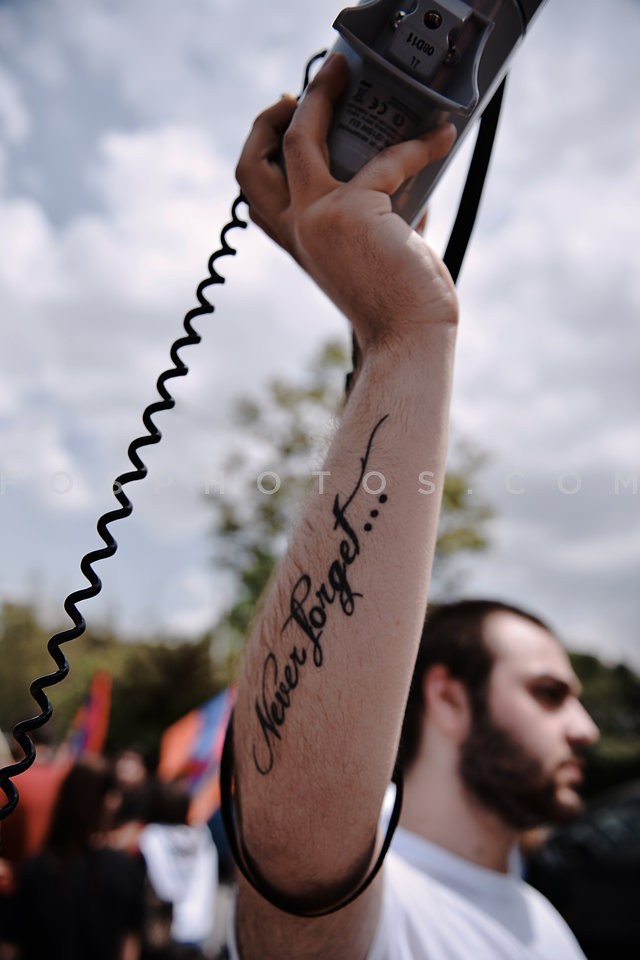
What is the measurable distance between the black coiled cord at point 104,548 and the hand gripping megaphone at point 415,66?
285 mm

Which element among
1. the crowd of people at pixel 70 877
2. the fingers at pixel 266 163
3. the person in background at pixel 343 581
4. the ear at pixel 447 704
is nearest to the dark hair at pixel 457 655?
the ear at pixel 447 704

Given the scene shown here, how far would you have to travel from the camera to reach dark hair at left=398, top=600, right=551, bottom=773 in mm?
2283

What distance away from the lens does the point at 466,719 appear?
2.24 m

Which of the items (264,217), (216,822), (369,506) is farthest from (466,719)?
(216,822)

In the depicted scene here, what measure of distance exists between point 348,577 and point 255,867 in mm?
406

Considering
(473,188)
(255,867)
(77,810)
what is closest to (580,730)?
(255,867)

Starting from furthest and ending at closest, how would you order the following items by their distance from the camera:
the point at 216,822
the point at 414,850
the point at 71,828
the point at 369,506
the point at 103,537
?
the point at 216,822 < the point at 71,828 < the point at 414,850 < the point at 103,537 < the point at 369,506

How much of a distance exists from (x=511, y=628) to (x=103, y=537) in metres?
1.58

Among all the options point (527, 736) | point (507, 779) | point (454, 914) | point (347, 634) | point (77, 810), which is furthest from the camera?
point (77, 810)

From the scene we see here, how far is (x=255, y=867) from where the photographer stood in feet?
3.46

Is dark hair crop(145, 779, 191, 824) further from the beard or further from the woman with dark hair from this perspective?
the beard

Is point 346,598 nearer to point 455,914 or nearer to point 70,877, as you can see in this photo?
point 455,914

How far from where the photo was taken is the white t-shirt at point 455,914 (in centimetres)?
154

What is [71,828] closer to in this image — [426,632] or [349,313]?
[426,632]
